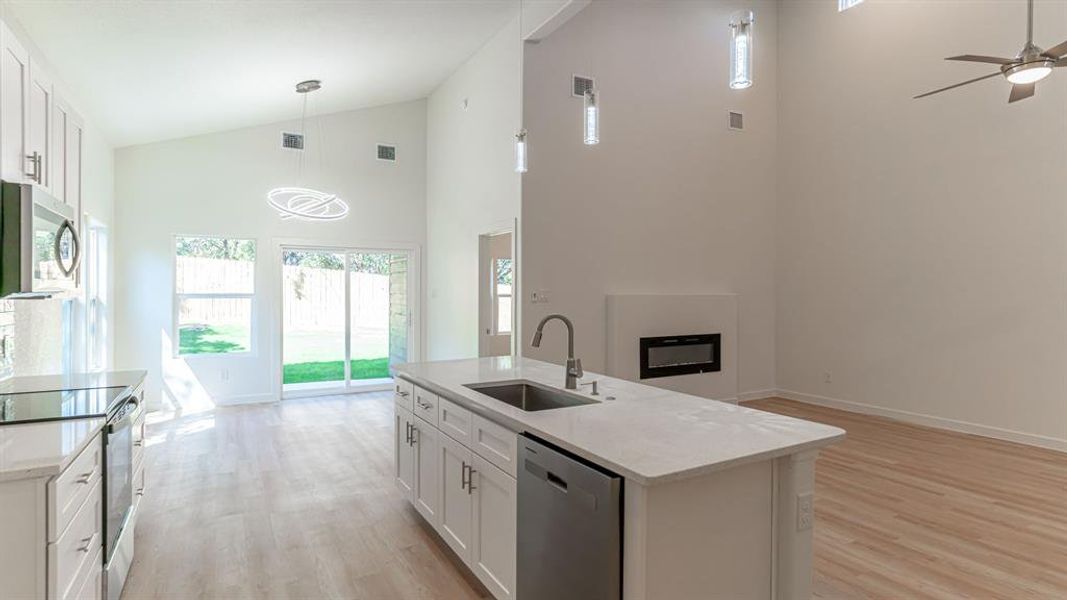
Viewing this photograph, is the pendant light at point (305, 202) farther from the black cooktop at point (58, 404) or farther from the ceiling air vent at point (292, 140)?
the black cooktop at point (58, 404)

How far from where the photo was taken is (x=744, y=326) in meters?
6.92

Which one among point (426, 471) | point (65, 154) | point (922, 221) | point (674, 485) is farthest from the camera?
point (922, 221)

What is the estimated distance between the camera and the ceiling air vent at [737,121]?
6773mm

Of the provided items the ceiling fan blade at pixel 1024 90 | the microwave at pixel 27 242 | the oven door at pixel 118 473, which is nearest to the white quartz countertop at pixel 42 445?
the oven door at pixel 118 473

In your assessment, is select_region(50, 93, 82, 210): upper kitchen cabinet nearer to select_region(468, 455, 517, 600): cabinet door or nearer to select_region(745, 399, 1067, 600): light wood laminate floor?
select_region(468, 455, 517, 600): cabinet door

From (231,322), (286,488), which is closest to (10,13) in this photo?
(286,488)

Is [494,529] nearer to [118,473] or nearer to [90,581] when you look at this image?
[90,581]

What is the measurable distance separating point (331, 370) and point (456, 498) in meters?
5.38

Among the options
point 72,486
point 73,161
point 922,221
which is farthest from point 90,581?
point 922,221

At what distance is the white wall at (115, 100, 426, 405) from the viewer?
6230 mm

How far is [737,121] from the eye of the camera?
681 centimetres

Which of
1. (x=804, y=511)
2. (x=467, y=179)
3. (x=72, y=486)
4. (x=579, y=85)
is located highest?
(x=579, y=85)

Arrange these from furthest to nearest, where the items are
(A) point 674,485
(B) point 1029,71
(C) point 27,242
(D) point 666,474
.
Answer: (B) point 1029,71, (C) point 27,242, (A) point 674,485, (D) point 666,474

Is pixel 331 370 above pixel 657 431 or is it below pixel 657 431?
below
